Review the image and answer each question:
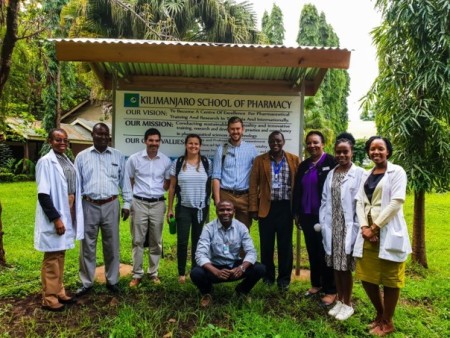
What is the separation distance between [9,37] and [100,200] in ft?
7.06

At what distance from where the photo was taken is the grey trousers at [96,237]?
176 inches

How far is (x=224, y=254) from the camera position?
4.35 m

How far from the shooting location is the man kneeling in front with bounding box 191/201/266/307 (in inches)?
165

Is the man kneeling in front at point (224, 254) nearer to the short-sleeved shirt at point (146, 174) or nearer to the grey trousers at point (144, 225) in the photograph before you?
the grey trousers at point (144, 225)

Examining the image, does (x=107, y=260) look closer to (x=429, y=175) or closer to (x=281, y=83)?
(x=281, y=83)

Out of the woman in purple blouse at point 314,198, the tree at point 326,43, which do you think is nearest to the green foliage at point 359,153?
the tree at point 326,43

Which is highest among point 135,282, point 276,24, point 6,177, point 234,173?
point 276,24

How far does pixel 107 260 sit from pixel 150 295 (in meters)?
0.64

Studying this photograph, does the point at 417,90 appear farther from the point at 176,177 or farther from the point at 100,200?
the point at 100,200

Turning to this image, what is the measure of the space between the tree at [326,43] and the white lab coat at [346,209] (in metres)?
23.9

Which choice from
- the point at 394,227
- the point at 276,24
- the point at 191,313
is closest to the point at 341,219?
the point at 394,227

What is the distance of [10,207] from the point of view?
11906 mm

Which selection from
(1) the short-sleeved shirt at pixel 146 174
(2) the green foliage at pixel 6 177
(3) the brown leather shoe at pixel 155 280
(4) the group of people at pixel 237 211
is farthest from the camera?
(2) the green foliage at pixel 6 177

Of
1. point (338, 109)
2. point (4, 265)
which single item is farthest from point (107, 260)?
point (338, 109)
